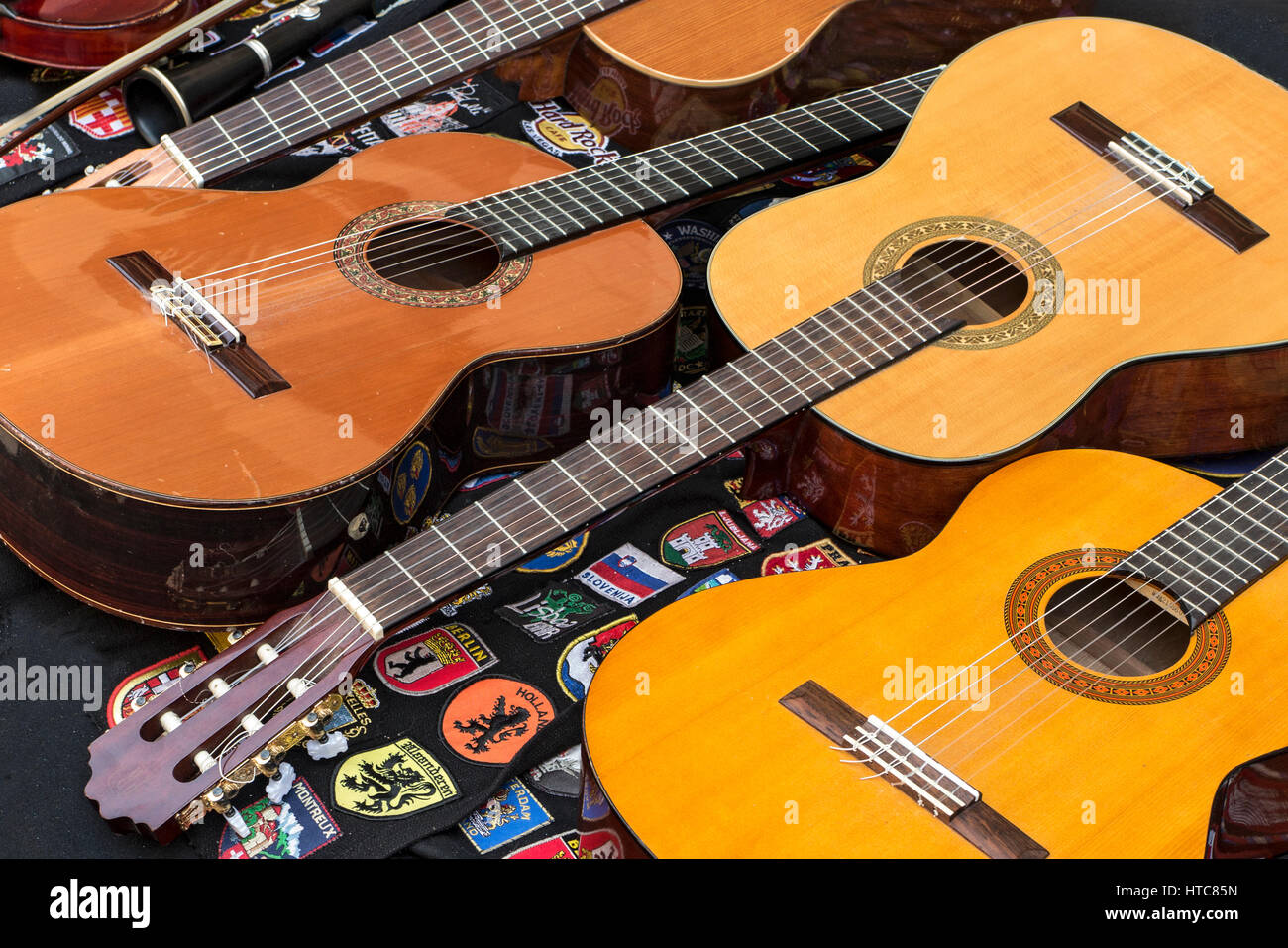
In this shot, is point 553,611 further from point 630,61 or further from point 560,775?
point 630,61

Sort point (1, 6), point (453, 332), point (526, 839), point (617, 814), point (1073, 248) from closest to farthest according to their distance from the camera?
point (617, 814) → point (526, 839) → point (453, 332) → point (1073, 248) → point (1, 6)

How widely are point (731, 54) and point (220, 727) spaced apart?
150cm

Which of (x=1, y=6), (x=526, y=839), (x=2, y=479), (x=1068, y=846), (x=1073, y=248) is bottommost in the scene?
(x=526, y=839)

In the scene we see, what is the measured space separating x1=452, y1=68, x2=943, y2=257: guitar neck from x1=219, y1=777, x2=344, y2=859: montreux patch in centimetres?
85

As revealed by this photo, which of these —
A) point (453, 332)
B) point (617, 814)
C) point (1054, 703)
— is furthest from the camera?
point (453, 332)

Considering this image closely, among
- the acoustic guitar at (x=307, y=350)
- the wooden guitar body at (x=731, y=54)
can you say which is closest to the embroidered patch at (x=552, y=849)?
the acoustic guitar at (x=307, y=350)

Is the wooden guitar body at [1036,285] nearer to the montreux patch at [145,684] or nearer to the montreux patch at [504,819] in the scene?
the montreux patch at [504,819]

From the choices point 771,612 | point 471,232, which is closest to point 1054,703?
point 771,612

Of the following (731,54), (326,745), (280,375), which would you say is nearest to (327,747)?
(326,745)

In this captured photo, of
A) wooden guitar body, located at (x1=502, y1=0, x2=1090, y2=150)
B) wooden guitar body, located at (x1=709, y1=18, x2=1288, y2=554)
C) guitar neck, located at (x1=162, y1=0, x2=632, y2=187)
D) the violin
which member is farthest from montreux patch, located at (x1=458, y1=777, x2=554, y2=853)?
the violin

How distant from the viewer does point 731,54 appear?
264 cm

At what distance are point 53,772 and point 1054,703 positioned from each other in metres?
1.23

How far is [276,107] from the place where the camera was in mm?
2475

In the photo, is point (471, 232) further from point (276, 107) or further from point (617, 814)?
point (617, 814)
